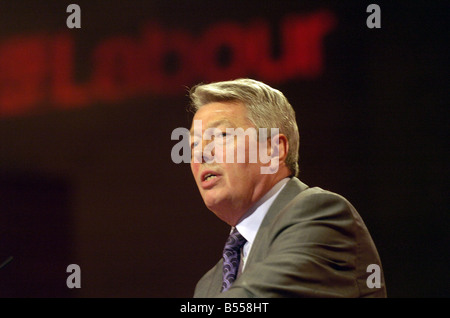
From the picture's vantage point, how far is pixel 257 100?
1.67 meters

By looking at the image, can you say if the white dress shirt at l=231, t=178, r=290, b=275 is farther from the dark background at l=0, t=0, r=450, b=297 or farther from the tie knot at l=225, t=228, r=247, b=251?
the dark background at l=0, t=0, r=450, b=297

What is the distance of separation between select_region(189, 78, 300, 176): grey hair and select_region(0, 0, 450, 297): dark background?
63 centimetres

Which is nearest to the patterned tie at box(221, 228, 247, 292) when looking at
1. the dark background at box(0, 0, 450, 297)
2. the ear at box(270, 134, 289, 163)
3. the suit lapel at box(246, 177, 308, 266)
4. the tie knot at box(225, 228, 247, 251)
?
the tie knot at box(225, 228, 247, 251)

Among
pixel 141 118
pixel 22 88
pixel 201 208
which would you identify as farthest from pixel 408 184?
pixel 22 88

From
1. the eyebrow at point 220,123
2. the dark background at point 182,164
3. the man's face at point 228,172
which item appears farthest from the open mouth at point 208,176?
the dark background at point 182,164

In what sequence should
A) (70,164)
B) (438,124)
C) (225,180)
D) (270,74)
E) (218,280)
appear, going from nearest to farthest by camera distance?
1. (225,180)
2. (218,280)
3. (438,124)
4. (270,74)
5. (70,164)

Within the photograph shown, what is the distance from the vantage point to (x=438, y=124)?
2.22m

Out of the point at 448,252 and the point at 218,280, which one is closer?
the point at 218,280

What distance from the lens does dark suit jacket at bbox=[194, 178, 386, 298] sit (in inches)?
47.2

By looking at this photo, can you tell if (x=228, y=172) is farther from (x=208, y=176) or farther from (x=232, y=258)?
(x=232, y=258)

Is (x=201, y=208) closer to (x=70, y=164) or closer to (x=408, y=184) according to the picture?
(x=70, y=164)

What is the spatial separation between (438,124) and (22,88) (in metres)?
1.91

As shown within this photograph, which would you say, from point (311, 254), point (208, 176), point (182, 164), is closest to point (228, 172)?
point (208, 176)

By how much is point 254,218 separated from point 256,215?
0.01 m
